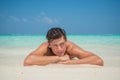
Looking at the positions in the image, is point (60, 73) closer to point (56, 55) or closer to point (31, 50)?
point (56, 55)

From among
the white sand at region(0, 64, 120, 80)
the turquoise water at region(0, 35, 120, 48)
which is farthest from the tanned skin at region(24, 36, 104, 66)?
the turquoise water at region(0, 35, 120, 48)

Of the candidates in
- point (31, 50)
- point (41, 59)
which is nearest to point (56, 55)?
point (41, 59)

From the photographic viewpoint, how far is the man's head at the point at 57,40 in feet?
11.4

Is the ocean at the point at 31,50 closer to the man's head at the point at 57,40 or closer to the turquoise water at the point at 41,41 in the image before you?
the turquoise water at the point at 41,41

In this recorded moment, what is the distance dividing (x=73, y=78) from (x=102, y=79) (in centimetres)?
29

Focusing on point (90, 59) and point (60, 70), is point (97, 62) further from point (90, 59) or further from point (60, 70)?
point (60, 70)

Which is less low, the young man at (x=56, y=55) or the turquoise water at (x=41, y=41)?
the turquoise water at (x=41, y=41)

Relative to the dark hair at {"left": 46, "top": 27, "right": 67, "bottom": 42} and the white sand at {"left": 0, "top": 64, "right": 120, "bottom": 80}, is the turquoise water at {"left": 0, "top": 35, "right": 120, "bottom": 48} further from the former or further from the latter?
the white sand at {"left": 0, "top": 64, "right": 120, "bottom": 80}

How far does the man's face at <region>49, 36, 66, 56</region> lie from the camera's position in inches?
137

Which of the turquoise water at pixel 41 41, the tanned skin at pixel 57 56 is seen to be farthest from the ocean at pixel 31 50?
the tanned skin at pixel 57 56

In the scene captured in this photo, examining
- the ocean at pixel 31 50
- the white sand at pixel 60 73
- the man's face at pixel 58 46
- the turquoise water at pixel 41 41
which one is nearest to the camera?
the white sand at pixel 60 73

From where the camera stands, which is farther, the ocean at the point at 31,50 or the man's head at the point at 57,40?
the ocean at the point at 31,50

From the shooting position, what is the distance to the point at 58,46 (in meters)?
3.49

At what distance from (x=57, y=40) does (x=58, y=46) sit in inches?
3.1
